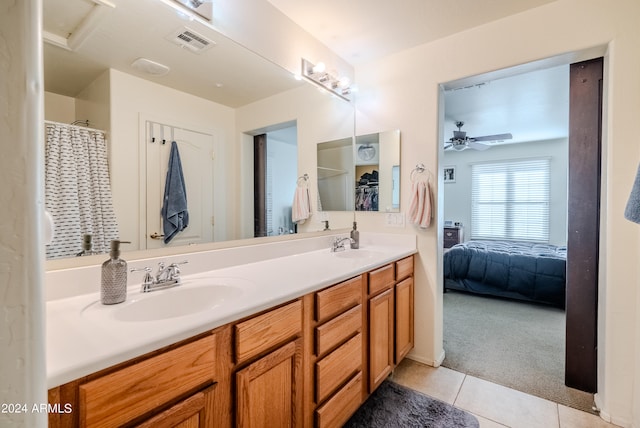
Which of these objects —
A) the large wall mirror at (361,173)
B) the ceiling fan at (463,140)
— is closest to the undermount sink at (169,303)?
the large wall mirror at (361,173)

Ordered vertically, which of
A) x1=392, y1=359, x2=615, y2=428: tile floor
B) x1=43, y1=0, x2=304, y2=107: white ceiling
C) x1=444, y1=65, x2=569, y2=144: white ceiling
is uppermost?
x1=444, y1=65, x2=569, y2=144: white ceiling

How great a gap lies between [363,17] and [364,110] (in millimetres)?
722

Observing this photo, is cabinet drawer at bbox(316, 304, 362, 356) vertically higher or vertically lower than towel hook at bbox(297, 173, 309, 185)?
lower

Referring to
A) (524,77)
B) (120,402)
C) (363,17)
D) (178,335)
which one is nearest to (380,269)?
(178,335)

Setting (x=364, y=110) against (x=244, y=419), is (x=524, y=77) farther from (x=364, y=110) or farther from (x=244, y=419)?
(x=244, y=419)

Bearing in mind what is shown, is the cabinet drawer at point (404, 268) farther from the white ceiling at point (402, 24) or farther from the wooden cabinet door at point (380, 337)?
the white ceiling at point (402, 24)

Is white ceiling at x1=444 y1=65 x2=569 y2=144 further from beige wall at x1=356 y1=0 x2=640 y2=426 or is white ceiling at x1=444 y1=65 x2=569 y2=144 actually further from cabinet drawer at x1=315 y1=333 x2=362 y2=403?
cabinet drawer at x1=315 y1=333 x2=362 y2=403

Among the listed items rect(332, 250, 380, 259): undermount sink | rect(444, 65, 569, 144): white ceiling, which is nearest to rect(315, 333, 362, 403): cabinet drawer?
rect(332, 250, 380, 259): undermount sink

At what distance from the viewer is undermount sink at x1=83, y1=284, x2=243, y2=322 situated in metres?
0.98

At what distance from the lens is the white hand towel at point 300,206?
2082 mm

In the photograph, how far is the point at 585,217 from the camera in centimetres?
178

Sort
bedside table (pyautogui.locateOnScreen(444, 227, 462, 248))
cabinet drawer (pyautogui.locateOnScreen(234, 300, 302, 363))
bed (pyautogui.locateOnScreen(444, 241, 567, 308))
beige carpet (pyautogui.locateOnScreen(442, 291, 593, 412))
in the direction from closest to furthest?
cabinet drawer (pyautogui.locateOnScreen(234, 300, 302, 363))
beige carpet (pyautogui.locateOnScreen(442, 291, 593, 412))
bed (pyautogui.locateOnScreen(444, 241, 567, 308))
bedside table (pyautogui.locateOnScreen(444, 227, 462, 248))

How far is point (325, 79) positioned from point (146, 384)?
2.11m

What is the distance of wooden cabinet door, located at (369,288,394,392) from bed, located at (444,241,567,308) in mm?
2397
